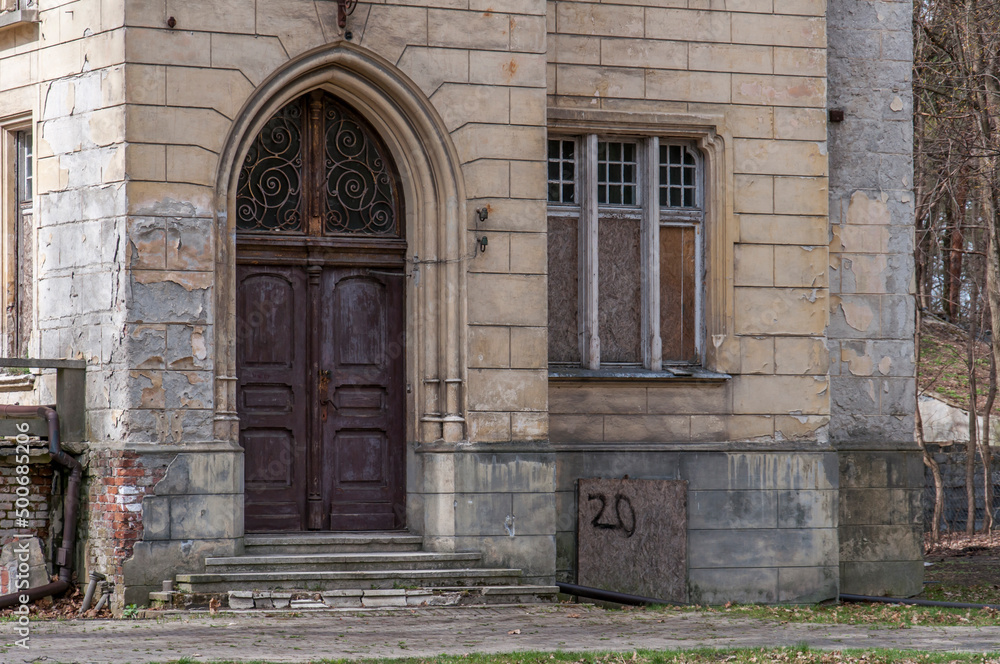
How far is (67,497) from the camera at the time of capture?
32.7 ft

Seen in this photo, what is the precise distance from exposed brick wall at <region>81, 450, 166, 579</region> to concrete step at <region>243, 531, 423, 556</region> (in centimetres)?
89

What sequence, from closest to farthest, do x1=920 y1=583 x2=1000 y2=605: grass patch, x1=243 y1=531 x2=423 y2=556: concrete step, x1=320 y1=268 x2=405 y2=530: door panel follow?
x1=243 y1=531 x2=423 y2=556: concrete step < x1=320 y1=268 x2=405 y2=530: door panel < x1=920 y1=583 x2=1000 y2=605: grass patch

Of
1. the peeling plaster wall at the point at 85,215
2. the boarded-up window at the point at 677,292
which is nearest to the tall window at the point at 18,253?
the peeling plaster wall at the point at 85,215

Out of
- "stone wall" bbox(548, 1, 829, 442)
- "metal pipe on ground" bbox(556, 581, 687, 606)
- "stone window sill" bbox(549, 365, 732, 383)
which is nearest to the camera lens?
"metal pipe on ground" bbox(556, 581, 687, 606)

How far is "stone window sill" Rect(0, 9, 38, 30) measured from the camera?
34.2 ft

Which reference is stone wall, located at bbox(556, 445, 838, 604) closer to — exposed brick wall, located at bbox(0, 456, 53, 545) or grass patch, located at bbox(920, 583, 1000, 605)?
grass patch, located at bbox(920, 583, 1000, 605)

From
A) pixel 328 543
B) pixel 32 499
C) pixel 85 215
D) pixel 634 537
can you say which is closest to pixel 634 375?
pixel 634 537

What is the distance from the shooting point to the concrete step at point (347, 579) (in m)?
9.42

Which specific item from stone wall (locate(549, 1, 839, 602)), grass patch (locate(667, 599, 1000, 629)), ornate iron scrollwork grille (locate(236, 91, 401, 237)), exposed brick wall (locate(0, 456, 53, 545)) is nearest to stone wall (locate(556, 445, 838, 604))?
stone wall (locate(549, 1, 839, 602))

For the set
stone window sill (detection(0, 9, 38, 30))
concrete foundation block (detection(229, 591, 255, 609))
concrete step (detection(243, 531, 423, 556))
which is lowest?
concrete foundation block (detection(229, 591, 255, 609))

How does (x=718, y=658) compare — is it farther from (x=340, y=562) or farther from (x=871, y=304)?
(x=871, y=304)

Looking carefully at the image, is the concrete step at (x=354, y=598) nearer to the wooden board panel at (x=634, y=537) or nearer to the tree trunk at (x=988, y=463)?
the wooden board panel at (x=634, y=537)

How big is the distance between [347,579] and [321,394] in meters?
1.67

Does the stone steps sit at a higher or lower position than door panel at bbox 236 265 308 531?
lower
